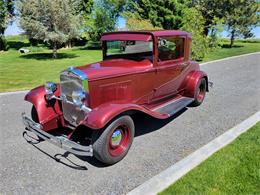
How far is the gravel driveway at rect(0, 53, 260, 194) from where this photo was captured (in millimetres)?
3369

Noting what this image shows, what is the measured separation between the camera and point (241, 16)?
1097 inches

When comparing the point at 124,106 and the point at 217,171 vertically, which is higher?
the point at 124,106

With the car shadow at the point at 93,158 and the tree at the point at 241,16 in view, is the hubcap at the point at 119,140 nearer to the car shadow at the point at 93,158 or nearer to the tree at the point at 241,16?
the car shadow at the point at 93,158

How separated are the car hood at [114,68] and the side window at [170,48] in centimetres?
46

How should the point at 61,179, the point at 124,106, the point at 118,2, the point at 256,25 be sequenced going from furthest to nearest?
the point at 118,2 < the point at 256,25 < the point at 124,106 < the point at 61,179

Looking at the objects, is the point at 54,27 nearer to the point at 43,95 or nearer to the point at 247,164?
the point at 43,95

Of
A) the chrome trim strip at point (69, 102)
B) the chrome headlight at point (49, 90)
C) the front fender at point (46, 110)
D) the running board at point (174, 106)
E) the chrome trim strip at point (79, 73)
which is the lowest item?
the running board at point (174, 106)

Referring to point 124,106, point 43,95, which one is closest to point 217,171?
point 124,106

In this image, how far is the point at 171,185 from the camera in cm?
326

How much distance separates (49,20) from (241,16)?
2182 cm

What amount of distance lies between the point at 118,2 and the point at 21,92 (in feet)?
89.3

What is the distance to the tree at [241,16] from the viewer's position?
27453mm

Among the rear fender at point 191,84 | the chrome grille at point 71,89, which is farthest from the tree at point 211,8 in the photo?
the chrome grille at point 71,89

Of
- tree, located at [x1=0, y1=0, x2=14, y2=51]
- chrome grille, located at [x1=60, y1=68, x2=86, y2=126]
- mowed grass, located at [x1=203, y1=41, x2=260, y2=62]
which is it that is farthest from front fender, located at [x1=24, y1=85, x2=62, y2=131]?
tree, located at [x1=0, y1=0, x2=14, y2=51]
